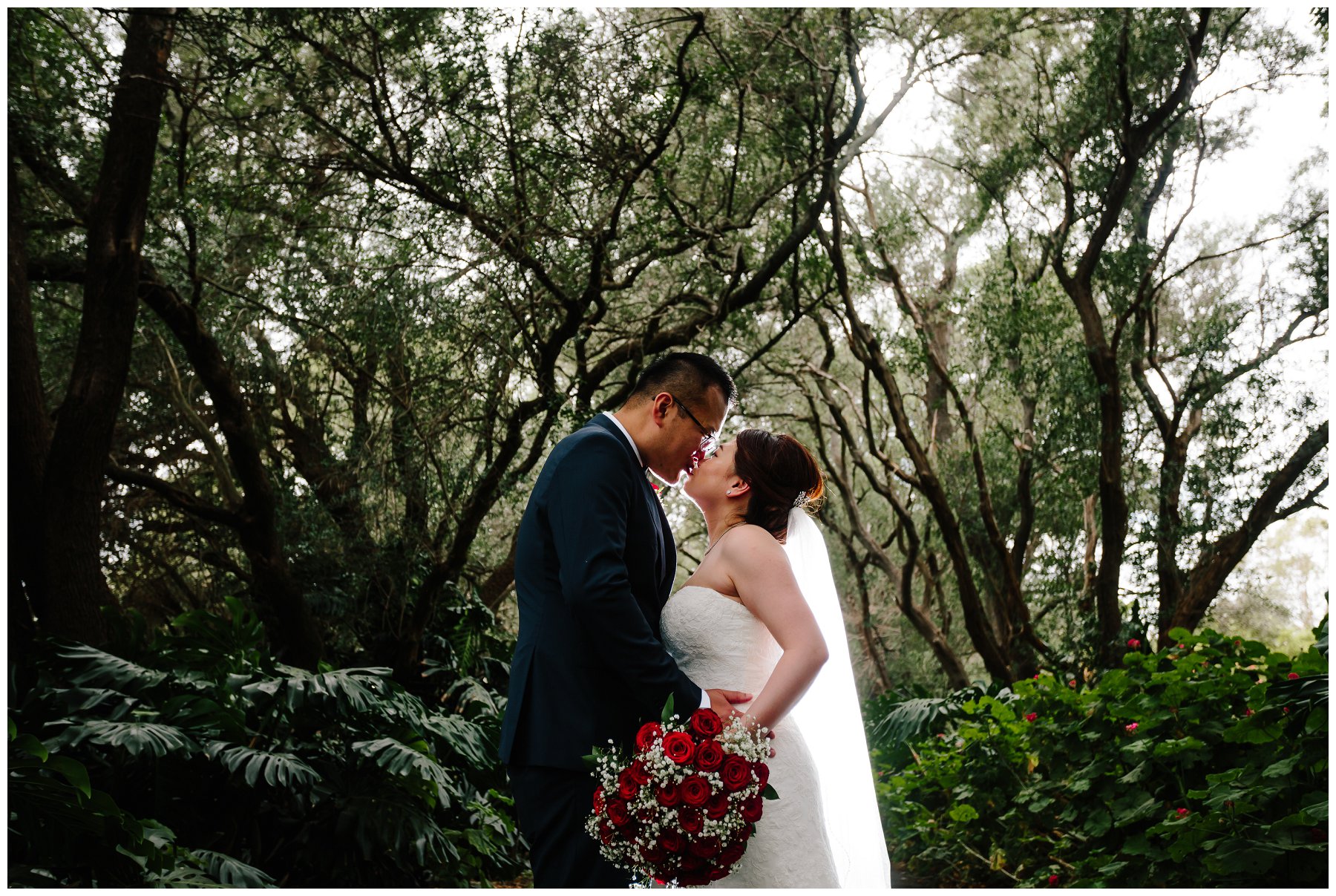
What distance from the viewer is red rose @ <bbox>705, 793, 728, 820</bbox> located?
2189 mm

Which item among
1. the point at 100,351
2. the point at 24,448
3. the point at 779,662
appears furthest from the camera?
the point at 100,351

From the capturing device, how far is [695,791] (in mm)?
2166

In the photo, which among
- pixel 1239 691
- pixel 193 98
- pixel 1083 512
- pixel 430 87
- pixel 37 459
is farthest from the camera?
pixel 1083 512

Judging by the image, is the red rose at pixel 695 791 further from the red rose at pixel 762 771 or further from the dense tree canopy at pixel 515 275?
the dense tree canopy at pixel 515 275

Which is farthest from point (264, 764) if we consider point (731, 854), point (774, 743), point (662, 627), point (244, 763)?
point (731, 854)

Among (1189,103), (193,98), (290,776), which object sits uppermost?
(1189,103)

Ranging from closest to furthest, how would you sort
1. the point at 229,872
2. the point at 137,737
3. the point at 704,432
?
the point at 704,432, the point at 137,737, the point at 229,872

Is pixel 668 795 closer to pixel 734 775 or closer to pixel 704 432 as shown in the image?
pixel 734 775

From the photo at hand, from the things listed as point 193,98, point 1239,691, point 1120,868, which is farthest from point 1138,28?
point 193,98

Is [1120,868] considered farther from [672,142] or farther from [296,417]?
[296,417]

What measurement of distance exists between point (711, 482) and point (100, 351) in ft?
14.4

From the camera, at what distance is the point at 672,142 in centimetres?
865

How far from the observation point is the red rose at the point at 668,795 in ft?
7.10

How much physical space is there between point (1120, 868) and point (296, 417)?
24.1 feet
